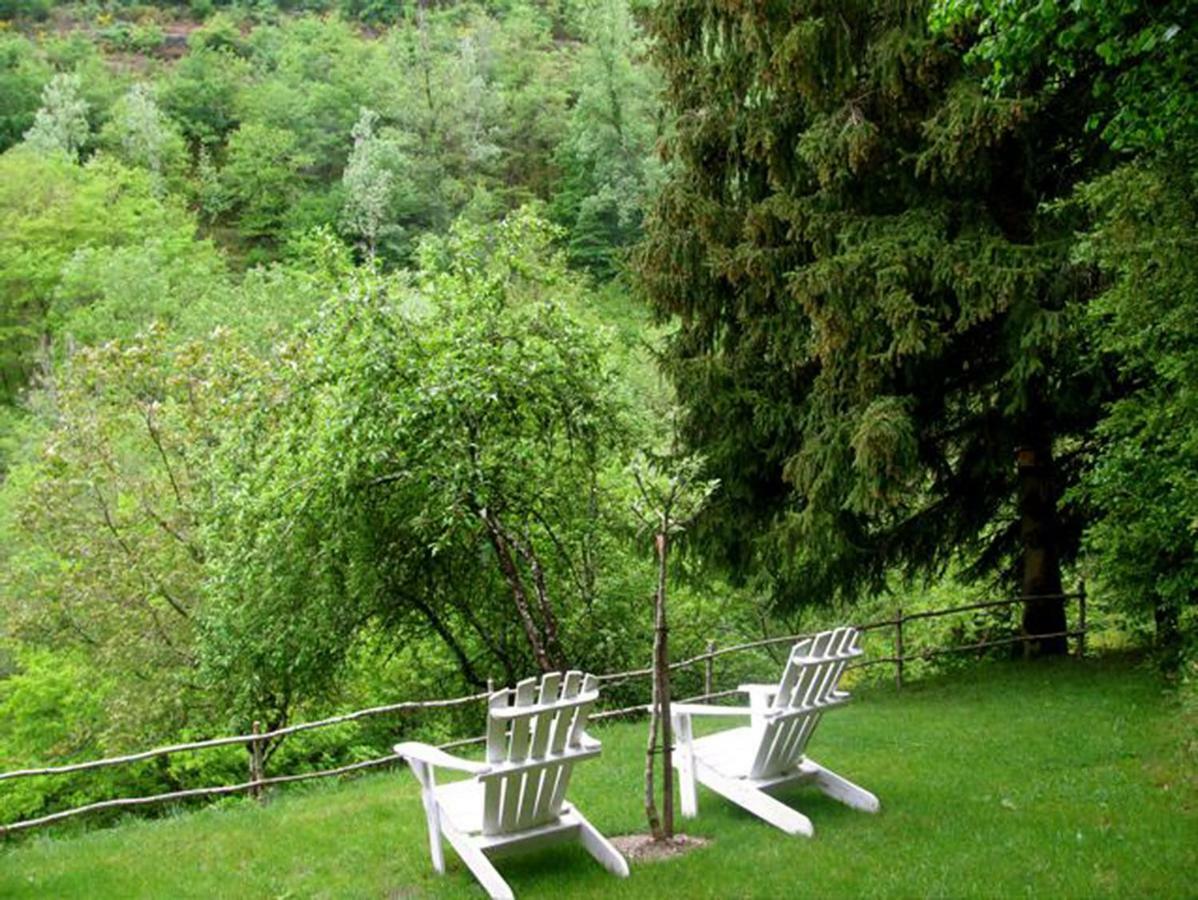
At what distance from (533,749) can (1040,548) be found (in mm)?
8178

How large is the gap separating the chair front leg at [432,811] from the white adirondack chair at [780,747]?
1.45m

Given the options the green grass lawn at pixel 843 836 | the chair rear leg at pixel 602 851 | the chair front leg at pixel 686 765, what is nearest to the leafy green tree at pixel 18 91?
the green grass lawn at pixel 843 836

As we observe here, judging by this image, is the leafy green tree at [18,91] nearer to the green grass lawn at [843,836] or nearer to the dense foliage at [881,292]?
the dense foliage at [881,292]

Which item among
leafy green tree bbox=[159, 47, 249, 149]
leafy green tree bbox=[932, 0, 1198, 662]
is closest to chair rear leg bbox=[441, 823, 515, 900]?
leafy green tree bbox=[932, 0, 1198, 662]

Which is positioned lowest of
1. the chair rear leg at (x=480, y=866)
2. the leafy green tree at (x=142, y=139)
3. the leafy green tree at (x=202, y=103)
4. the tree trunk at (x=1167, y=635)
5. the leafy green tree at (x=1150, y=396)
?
the tree trunk at (x=1167, y=635)

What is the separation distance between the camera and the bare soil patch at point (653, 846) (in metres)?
5.19

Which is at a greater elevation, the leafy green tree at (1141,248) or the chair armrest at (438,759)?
the leafy green tree at (1141,248)

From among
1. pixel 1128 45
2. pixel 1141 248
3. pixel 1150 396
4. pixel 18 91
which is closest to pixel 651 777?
pixel 1141 248

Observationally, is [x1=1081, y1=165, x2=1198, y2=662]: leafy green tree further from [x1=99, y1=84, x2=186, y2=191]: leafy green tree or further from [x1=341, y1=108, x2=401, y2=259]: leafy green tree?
[x1=99, y1=84, x2=186, y2=191]: leafy green tree

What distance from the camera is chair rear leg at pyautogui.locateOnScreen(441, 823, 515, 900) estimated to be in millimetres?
4535

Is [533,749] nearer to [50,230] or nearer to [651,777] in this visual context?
[651,777]

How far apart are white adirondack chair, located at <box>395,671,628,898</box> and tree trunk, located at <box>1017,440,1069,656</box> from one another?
7246 mm

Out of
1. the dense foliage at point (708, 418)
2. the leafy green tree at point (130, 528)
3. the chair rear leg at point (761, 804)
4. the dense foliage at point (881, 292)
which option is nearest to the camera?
the chair rear leg at point (761, 804)

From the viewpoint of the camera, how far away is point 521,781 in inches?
184
